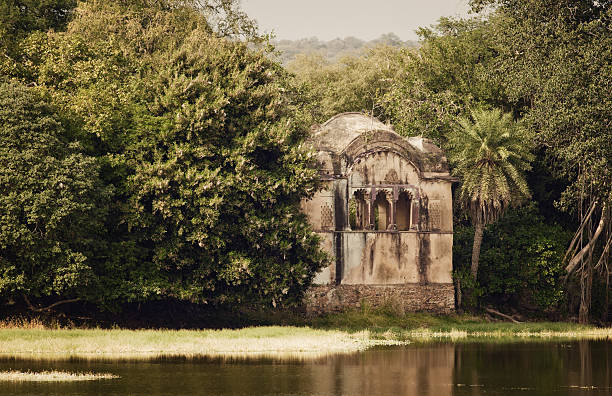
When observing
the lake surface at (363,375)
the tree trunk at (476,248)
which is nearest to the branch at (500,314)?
the tree trunk at (476,248)

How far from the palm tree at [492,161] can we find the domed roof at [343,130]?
154 inches

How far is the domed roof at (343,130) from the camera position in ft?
135

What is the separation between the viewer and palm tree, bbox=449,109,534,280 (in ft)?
128

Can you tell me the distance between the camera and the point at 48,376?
20.5 metres

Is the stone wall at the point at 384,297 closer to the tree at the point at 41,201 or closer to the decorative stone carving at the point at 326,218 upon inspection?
the decorative stone carving at the point at 326,218

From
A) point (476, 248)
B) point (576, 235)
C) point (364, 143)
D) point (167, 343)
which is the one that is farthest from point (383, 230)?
point (167, 343)

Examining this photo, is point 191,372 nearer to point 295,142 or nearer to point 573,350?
point 573,350

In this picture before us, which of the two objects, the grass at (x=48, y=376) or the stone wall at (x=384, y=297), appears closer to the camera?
the grass at (x=48, y=376)

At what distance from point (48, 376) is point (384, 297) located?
21793mm

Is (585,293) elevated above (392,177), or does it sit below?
below

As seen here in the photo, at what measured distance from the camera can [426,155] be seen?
4128 centimetres

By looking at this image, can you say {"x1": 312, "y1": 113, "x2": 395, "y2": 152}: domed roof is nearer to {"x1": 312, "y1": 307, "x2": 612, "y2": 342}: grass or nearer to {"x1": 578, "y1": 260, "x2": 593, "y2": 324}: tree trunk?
{"x1": 312, "y1": 307, "x2": 612, "y2": 342}: grass

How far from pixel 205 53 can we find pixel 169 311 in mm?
10963

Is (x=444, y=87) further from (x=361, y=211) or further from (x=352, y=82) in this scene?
Result: (x=352, y=82)
